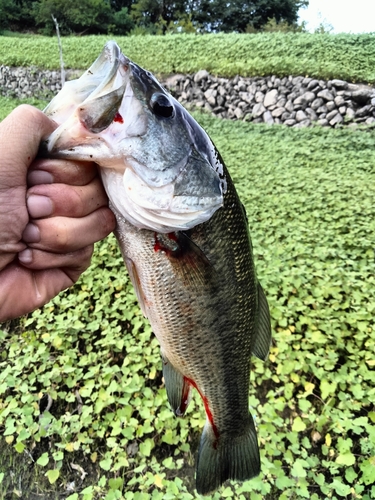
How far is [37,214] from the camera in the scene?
3.98 feet

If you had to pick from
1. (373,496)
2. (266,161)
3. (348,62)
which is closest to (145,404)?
(373,496)

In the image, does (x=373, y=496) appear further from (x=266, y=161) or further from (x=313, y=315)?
(x=266, y=161)

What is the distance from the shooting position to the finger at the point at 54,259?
4.19 ft

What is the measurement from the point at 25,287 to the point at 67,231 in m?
0.27

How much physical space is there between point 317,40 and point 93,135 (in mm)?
13125

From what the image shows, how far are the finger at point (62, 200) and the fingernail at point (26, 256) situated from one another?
0.12 meters

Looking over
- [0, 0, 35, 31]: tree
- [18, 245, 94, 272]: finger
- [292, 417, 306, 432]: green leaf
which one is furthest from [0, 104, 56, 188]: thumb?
[0, 0, 35, 31]: tree

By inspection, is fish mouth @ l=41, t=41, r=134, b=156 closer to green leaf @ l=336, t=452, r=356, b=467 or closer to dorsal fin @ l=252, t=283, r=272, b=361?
dorsal fin @ l=252, t=283, r=272, b=361

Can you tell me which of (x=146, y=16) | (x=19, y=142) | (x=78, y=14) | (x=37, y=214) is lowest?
(x=37, y=214)

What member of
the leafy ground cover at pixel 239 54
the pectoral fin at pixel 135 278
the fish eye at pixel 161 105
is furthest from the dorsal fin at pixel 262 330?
the leafy ground cover at pixel 239 54

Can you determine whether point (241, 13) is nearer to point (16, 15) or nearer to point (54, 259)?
point (16, 15)

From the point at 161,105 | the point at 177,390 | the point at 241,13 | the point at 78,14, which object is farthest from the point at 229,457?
the point at 241,13

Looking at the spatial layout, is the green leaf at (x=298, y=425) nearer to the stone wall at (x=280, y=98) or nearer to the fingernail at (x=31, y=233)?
the fingernail at (x=31, y=233)

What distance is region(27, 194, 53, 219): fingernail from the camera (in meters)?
1.19
